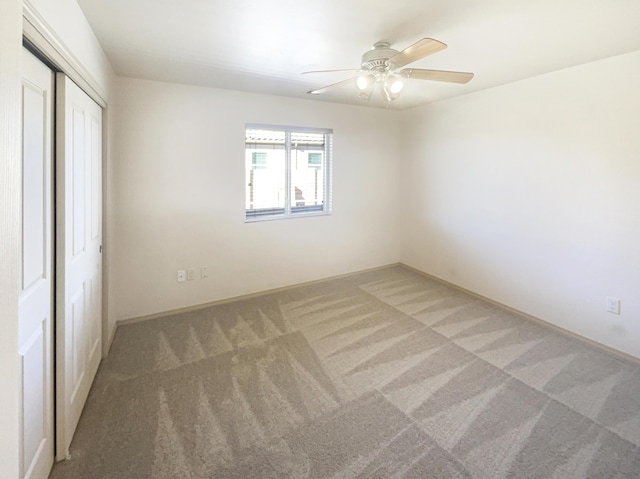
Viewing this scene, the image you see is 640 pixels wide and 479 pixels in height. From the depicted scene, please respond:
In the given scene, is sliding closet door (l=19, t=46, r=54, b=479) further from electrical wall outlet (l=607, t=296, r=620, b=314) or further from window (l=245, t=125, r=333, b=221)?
electrical wall outlet (l=607, t=296, r=620, b=314)

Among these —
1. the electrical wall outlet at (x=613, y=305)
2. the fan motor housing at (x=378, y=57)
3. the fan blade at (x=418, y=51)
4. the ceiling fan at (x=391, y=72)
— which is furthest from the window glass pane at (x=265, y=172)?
the electrical wall outlet at (x=613, y=305)

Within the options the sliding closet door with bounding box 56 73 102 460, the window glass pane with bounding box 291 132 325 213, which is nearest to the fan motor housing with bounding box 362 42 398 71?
the sliding closet door with bounding box 56 73 102 460

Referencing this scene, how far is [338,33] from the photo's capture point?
222cm

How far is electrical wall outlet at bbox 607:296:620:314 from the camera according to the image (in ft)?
9.21

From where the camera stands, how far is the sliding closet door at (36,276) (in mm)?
1361

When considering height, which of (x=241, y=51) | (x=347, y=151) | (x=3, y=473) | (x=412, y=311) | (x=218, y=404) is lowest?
(x=218, y=404)

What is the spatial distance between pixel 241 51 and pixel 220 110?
1162 mm

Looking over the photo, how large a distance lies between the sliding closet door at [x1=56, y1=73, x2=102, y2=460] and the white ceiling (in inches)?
24.6

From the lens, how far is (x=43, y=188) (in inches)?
61.1

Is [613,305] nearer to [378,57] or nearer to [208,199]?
[378,57]

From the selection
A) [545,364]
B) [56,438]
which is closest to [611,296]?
[545,364]

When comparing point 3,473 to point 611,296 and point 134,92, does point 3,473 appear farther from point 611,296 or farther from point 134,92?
point 611,296

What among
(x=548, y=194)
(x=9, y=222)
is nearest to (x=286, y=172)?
(x=548, y=194)

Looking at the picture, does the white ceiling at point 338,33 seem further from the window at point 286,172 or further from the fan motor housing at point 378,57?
the window at point 286,172
